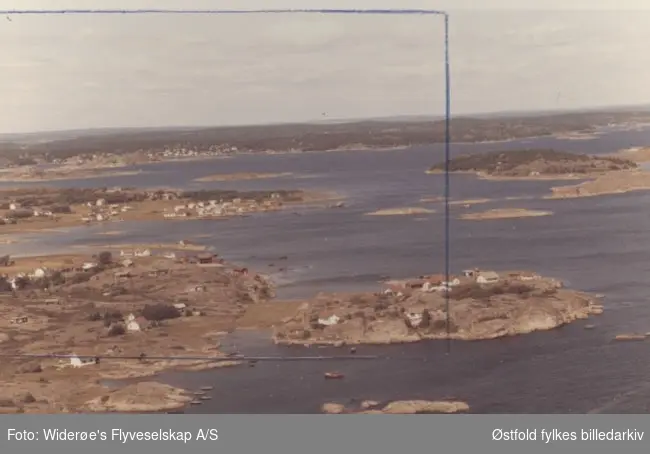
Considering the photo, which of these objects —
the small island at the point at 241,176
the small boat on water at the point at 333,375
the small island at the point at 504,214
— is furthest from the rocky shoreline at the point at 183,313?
the small island at the point at 241,176

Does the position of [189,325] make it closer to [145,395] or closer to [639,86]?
[145,395]

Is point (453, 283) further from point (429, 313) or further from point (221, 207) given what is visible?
point (221, 207)

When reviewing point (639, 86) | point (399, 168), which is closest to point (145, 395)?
point (399, 168)

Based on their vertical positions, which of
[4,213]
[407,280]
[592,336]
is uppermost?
[4,213]

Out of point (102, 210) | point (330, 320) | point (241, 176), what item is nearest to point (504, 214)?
point (330, 320)

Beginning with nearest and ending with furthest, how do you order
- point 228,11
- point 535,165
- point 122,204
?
point 228,11 → point 122,204 → point 535,165

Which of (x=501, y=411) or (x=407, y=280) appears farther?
(x=407, y=280)

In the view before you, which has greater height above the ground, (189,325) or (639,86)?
(639,86)
